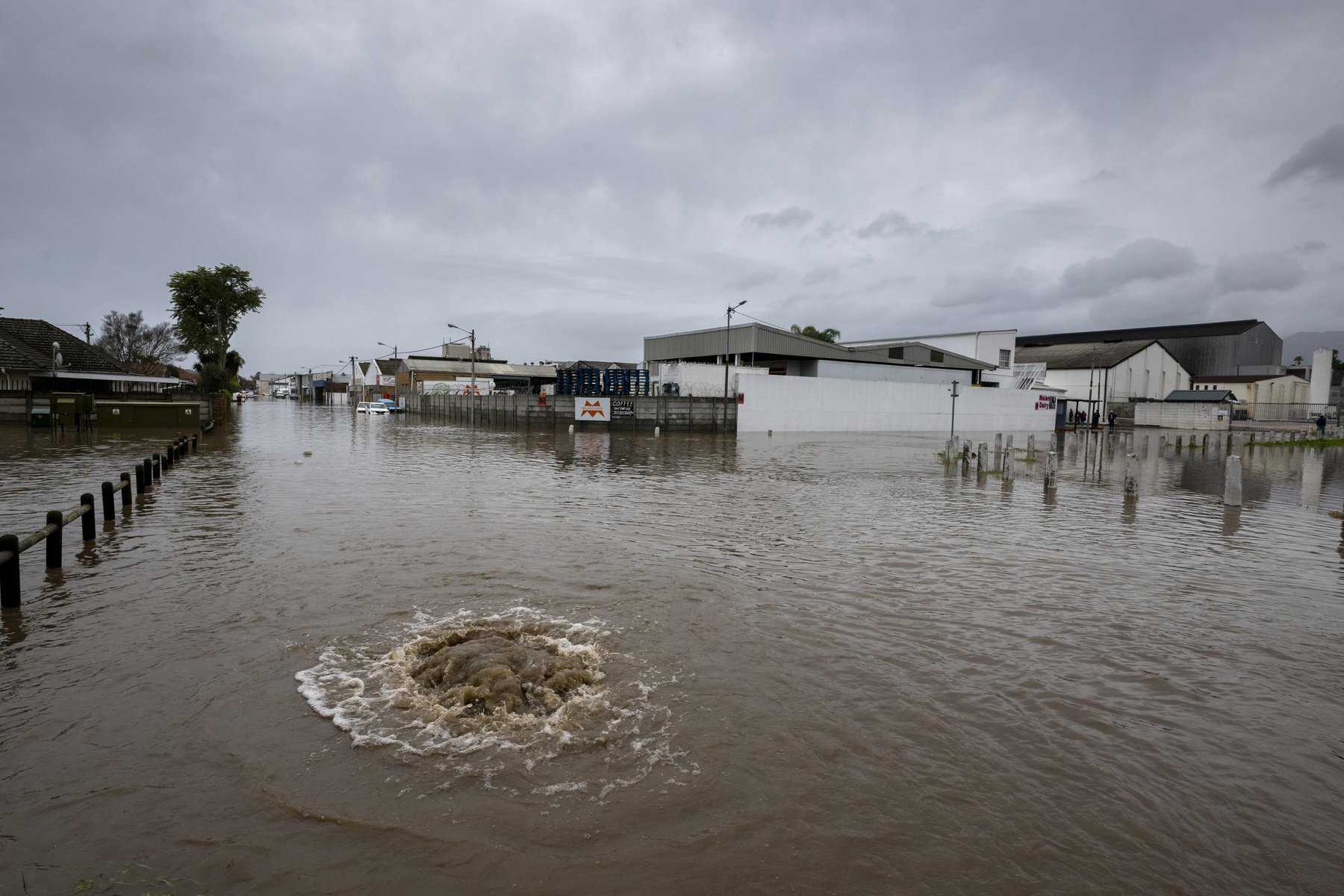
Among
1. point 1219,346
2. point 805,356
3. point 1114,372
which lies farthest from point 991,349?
point 1219,346

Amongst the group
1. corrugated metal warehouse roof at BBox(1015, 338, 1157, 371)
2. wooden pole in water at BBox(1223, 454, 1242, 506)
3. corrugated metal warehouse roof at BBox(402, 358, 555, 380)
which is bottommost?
wooden pole in water at BBox(1223, 454, 1242, 506)

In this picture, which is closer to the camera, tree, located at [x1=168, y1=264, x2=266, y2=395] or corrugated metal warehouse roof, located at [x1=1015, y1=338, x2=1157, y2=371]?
tree, located at [x1=168, y1=264, x2=266, y2=395]

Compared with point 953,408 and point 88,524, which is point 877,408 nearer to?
point 953,408

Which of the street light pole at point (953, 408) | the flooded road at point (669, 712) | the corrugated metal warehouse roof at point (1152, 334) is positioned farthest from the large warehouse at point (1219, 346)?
the flooded road at point (669, 712)

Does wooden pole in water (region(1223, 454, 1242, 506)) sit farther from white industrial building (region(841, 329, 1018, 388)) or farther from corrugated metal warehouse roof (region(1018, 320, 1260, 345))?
corrugated metal warehouse roof (region(1018, 320, 1260, 345))

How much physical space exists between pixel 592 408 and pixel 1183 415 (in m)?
54.5

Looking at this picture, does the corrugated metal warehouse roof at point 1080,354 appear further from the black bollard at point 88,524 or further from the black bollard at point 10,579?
the black bollard at point 10,579

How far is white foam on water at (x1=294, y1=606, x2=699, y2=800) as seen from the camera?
4801mm

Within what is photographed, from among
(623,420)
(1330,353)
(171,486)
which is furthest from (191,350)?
(1330,353)

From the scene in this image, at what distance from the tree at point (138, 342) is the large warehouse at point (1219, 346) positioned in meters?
95.8

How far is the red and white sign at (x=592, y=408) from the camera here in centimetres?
4600

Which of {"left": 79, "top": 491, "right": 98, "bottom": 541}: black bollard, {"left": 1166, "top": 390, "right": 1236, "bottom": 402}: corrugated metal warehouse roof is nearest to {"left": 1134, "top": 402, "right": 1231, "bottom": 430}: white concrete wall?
{"left": 1166, "top": 390, "right": 1236, "bottom": 402}: corrugated metal warehouse roof

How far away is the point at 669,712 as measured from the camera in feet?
→ 18.4

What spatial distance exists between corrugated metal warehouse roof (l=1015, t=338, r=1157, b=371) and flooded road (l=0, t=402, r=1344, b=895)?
70.4m
